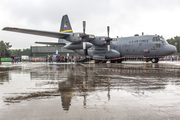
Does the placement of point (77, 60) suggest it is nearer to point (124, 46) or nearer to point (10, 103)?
point (124, 46)

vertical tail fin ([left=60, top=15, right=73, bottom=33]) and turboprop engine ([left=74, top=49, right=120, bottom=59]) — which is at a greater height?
vertical tail fin ([left=60, top=15, right=73, bottom=33])

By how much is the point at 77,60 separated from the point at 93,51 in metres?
5.06

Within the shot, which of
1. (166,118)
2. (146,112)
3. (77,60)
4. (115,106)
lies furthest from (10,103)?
(77,60)

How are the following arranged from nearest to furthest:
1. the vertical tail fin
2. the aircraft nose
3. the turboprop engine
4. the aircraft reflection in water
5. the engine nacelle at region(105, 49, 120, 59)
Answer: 1. the aircraft reflection in water
2. the aircraft nose
3. the engine nacelle at region(105, 49, 120, 59)
4. the turboprop engine
5. the vertical tail fin

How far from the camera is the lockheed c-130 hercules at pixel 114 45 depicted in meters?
20.9

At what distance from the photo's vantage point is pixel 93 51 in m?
25.5

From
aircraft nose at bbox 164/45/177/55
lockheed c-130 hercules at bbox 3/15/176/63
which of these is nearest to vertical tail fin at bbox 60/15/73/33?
lockheed c-130 hercules at bbox 3/15/176/63

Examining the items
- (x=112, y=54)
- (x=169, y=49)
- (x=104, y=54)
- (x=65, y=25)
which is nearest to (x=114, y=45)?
(x=112, y=54)

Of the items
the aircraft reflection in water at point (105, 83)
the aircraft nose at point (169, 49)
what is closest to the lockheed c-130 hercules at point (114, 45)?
the aircraft nose at point (169, 49)

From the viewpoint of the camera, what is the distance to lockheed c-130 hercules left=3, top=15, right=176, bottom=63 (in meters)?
20.9

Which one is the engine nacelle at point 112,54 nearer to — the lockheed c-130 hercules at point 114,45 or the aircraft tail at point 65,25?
the lockheed c-130 hercules at point 114,45

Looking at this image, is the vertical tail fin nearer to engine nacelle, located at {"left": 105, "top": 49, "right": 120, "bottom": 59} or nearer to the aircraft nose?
engine nacelle, located at {"left": 105, "top": 49, "right": 120, "bottom": 59}

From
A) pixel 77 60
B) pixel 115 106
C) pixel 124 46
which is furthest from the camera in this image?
pixel 77 60

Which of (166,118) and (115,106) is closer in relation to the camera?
(166,118)
